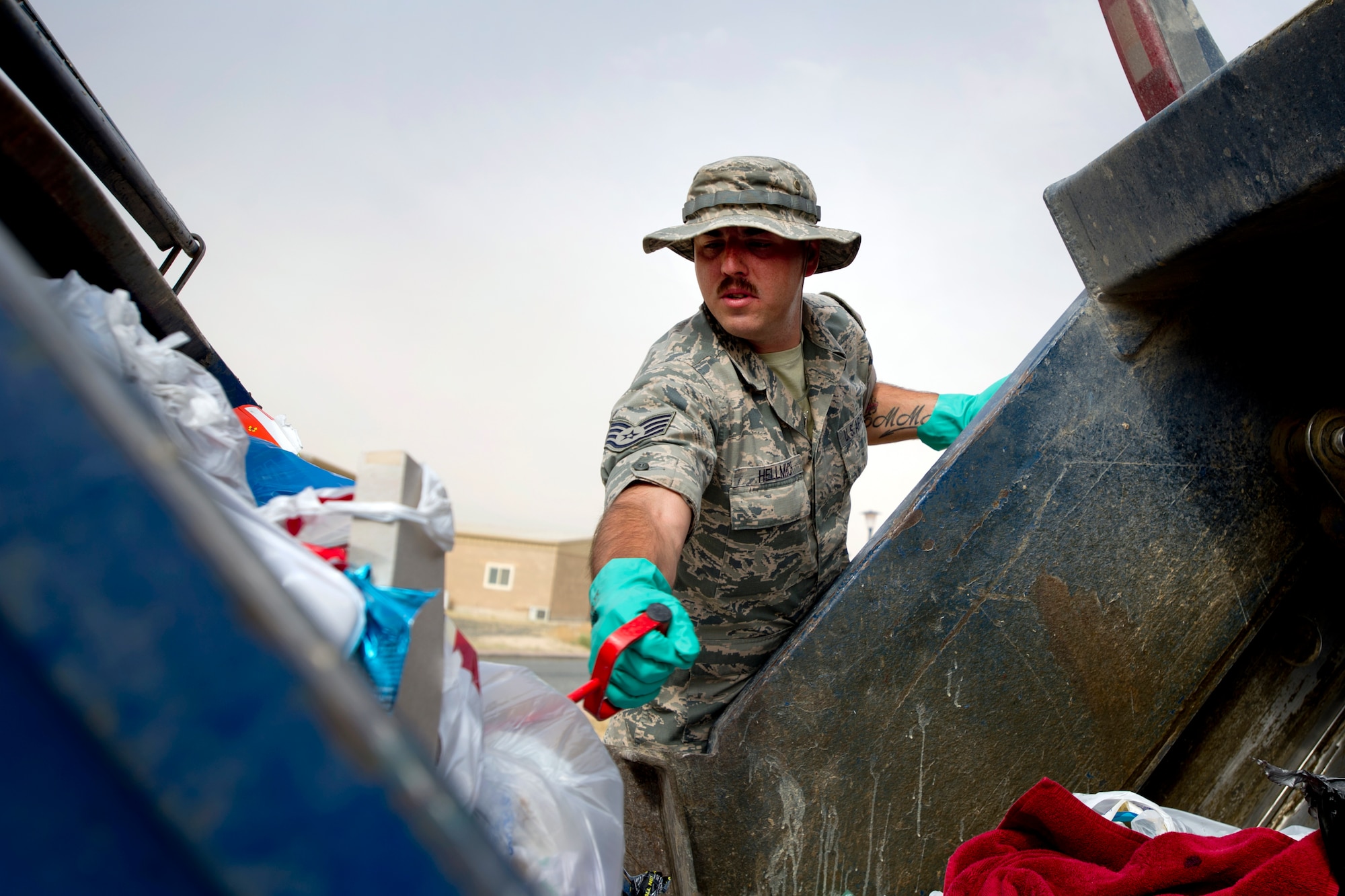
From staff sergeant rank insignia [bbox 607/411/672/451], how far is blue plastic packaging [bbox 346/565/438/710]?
0.89 meters

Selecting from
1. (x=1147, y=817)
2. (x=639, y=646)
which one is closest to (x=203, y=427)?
(x=639, y=646)

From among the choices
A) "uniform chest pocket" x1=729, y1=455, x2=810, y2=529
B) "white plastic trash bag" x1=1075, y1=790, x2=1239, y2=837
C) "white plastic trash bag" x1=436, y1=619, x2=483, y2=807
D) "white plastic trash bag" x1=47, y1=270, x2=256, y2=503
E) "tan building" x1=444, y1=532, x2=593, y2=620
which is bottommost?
"tan building" x1=444, y1=532, x2=593, y2=620

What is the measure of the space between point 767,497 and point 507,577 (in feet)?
61.7

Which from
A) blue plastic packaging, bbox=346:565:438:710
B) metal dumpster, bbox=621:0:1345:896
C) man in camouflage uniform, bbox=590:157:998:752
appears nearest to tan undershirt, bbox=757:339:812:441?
man in camouflage uniform, bbox=590:157:998:752

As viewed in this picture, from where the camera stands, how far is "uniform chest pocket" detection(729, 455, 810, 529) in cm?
173

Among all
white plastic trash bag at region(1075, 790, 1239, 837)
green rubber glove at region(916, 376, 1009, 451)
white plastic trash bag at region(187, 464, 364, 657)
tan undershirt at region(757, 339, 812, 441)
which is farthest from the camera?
green rubber glove at region(916, 376, 1009, 451)

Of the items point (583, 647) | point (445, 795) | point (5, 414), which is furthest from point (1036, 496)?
point (583, 647)

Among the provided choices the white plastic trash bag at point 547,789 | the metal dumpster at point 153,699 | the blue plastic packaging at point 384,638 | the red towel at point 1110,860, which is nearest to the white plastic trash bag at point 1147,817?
the red towel at point 1110,860

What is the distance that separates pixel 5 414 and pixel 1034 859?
1.08 meters

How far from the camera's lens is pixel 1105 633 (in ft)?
4.64

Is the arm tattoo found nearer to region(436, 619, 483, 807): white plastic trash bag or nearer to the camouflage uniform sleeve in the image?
the camouflage uniform sleeve

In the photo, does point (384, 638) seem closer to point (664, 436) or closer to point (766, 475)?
point (664, 436)

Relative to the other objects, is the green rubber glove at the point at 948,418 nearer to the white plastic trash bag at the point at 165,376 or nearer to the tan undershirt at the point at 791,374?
the tan undershirt at the point at 791,374

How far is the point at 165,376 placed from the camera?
2.36 ft
